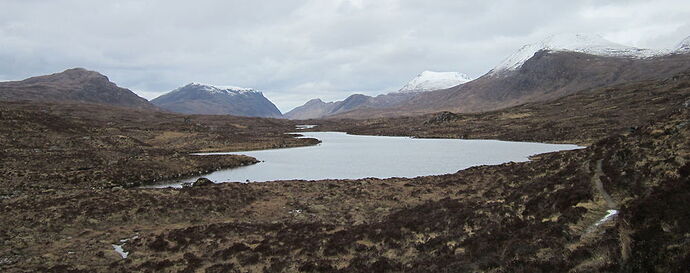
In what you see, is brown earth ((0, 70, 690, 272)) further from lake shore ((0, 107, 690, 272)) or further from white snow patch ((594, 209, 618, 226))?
white snow patch ((594, 209, 618, 226))

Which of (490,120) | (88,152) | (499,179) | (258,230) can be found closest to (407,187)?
(499,179)

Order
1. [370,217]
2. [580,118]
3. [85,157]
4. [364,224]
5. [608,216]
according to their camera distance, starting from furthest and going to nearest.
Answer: [580,118]
[85,157]
[370,217]
[364,224]
[608,216]

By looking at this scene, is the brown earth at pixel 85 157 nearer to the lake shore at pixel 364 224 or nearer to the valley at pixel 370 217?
the valley at pixel 370 217

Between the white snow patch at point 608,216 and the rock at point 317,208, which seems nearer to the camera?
the white snow patch at point 608,216

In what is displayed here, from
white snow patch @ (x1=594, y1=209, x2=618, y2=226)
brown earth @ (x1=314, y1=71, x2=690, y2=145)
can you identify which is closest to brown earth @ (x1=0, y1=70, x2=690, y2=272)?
white snow patch @ (x1=594, y1=209, x2=618, y2=226)

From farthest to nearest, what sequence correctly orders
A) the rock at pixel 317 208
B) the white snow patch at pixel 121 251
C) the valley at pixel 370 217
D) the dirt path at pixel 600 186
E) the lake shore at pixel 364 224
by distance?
the rock at pixel 317 208, the white snow patch at pixel 121 251, the dirt path at pixel 600 186, the lake shore at pixel 364 224, the valley at pixel 370 217

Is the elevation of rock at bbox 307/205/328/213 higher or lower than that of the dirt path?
lower

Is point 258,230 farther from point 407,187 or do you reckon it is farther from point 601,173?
point 601,173

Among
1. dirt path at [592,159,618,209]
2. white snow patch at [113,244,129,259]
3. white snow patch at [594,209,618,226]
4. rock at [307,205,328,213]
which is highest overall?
dirt path at [592,159,618,209]

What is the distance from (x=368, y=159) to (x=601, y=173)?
51.3 metres

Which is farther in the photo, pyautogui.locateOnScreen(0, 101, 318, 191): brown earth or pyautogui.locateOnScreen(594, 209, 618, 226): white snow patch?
→ pyautogui.locateOnScreen(0, 101, 318, 191): brown earth

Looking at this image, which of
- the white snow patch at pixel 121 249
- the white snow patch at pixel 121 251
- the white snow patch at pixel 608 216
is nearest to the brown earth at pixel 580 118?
the white snow patch at pixel 608 216

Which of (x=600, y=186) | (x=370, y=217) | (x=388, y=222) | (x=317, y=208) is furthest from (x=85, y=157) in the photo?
(x=600, y=186)

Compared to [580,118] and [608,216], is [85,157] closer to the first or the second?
[608,216]
